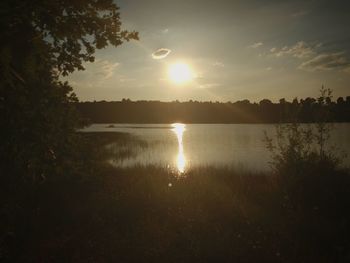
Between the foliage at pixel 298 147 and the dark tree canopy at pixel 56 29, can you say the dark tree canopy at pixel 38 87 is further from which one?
the foliage at pixel 298 147

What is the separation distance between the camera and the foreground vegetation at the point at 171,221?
27.8 feet

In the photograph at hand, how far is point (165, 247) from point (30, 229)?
4639 millimetres

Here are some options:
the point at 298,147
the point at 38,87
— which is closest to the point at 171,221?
the point at 38,87

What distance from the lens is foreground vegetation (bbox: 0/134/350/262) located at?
27.8 feet

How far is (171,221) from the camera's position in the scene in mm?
10969

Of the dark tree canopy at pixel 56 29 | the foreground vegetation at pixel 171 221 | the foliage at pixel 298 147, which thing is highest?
the dark tree canopy at pixel 56 29

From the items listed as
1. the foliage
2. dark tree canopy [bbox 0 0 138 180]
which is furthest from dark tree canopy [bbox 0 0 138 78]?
the foliage

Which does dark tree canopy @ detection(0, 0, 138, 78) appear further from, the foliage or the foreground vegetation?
the foliage

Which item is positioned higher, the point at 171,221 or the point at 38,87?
the point at 38,87

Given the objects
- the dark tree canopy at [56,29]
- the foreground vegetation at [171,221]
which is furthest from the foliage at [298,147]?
the dark tree canopy at [56,29]

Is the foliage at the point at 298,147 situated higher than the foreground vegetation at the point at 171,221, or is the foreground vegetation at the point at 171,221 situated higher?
the foliage at the point at 298,147

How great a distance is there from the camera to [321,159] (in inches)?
675

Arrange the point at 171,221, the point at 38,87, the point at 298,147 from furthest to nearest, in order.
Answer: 1. the point at 298,147
2. the point at 171,221
3. the point at 38,87

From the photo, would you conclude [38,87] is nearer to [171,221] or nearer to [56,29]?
[56,29]
